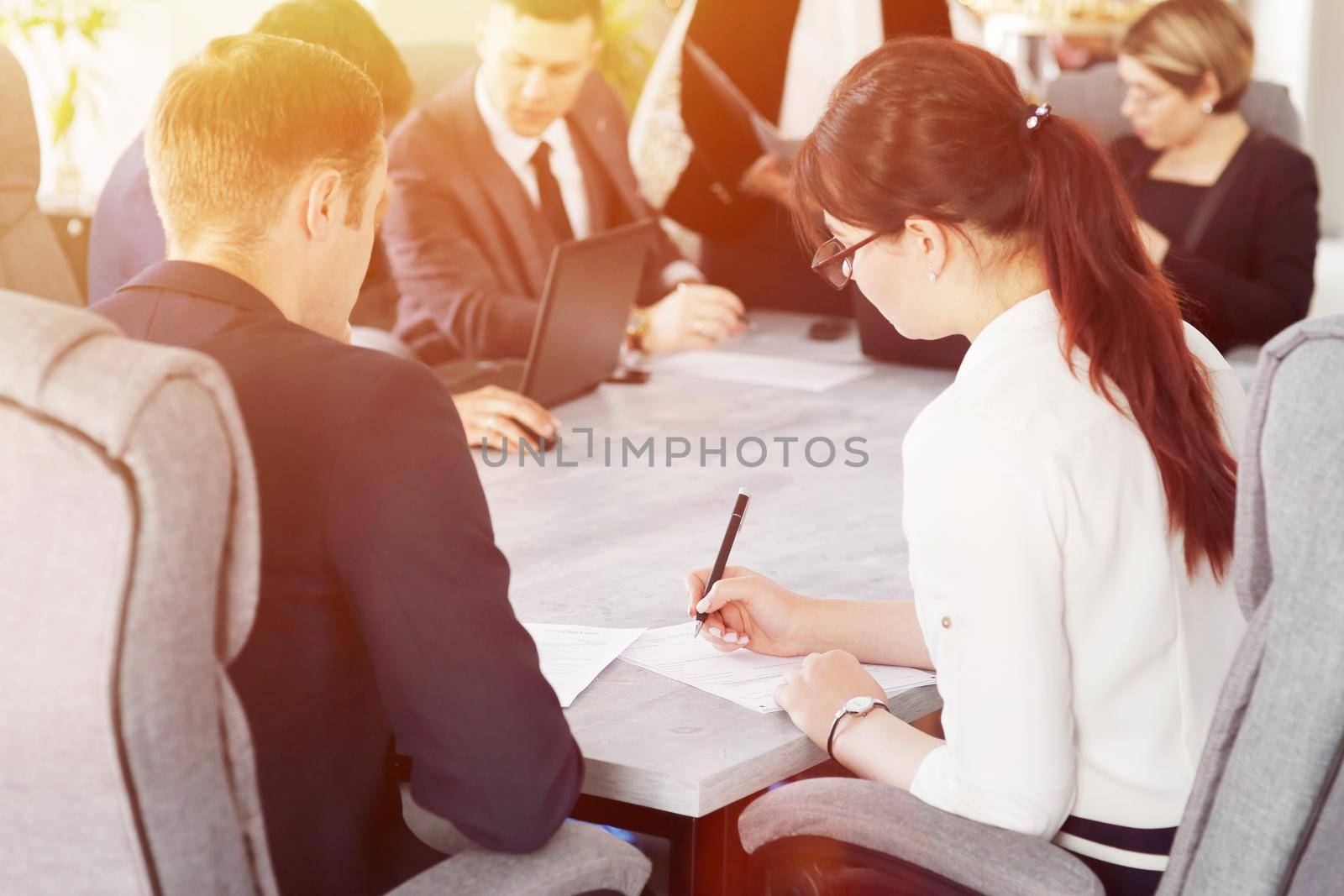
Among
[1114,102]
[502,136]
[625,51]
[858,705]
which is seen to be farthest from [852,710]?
[625,51]

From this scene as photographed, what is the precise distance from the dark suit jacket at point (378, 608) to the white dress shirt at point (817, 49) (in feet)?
9.73

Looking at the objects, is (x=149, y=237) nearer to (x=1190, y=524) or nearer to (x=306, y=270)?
(x=306, y=270)

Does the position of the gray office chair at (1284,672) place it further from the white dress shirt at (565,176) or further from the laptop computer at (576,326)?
the white dress shirt at (565,176)

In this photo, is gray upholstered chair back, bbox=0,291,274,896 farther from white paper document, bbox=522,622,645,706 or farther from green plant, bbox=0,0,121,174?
green plant, bbox=0,0,121,174

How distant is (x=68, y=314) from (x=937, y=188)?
73 centimetres

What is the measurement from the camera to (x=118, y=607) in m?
0.75

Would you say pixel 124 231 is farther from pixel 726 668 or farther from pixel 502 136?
pixel 726 668

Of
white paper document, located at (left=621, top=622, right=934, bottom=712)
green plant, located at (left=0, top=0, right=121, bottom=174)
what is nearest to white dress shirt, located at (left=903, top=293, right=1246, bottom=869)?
white paper document, located at (left=621, top=622, right=934, bottom=712)

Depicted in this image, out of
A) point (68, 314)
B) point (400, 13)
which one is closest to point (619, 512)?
point (68, 314)

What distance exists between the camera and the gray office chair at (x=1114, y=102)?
11.2 feet

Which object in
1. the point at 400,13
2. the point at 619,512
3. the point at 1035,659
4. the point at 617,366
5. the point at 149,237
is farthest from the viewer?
the point at 400,13

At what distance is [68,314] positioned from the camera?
81cm

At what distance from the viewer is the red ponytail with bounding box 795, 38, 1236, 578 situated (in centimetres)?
119

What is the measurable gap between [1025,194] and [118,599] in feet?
2.72
